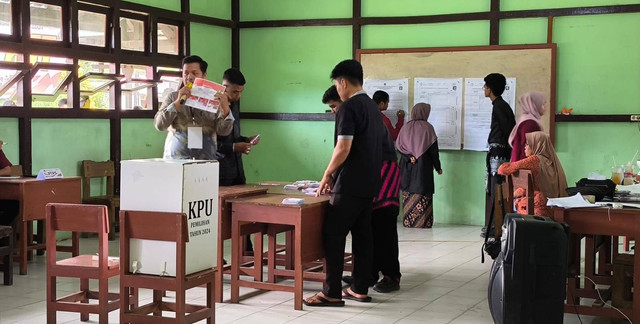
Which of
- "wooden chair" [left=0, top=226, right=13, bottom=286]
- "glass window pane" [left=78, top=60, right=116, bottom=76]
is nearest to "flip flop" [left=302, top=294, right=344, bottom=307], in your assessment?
"wooden chair" [left=0, top=226, right=13, bottom=286]

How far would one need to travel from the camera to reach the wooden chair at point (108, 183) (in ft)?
26.4

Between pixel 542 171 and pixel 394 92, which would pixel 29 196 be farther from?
pixel 394 92

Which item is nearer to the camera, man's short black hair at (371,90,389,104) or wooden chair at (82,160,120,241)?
wooden chair at (82,160,120,241)

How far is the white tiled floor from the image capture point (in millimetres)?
5082

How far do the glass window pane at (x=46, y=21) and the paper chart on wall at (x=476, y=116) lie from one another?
178 inches

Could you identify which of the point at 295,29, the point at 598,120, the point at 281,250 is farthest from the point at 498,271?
the point at 295,29

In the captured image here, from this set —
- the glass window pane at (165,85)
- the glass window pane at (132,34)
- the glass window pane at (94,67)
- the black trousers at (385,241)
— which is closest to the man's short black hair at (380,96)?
the glass window pane at (165,85)

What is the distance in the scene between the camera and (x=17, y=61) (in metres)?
7.43

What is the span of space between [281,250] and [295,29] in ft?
13.5

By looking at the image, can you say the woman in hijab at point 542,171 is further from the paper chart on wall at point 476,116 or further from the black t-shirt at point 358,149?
→ the paper chart on wall at point 476,116

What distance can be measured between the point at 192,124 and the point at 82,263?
1.41m

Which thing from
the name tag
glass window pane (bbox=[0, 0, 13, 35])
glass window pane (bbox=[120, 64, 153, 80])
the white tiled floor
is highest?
glass window pane (bbox=[0, 0, 13, 35])

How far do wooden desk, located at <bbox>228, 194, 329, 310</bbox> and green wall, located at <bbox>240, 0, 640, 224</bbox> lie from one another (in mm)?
4386

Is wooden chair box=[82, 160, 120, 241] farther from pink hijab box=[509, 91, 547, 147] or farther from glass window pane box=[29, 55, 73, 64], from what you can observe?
pink hijab box=[509, 91, 547, 147]
